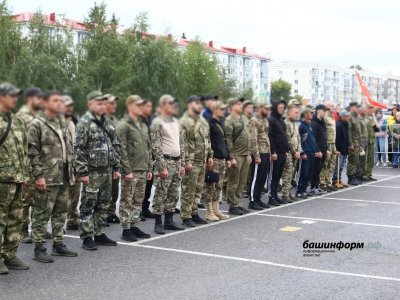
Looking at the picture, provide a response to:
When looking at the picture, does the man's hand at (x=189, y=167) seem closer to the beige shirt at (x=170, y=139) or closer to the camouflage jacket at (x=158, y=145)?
the beige shirt at (x=170, y=139)

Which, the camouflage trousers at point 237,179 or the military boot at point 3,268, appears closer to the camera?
the military boot at point 3,268

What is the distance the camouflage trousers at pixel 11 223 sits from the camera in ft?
19.6

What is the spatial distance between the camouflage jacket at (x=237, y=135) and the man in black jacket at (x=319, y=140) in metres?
3.09

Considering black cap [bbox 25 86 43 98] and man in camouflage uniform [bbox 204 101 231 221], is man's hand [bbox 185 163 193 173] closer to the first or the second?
man in camouflage uniform [bbox 204 101 231 221]

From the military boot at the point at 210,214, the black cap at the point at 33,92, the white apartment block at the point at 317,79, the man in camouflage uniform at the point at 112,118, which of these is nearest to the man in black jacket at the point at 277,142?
the military boot at the point at 210,214

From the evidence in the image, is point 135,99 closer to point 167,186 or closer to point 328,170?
point 167,186

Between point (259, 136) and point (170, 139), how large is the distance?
3060 millimetres

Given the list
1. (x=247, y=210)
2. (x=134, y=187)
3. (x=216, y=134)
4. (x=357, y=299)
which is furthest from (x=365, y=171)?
(x=357, y=299)

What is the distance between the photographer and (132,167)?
7.52 metres

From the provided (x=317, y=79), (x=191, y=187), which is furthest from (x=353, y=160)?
(x=317, y=79)

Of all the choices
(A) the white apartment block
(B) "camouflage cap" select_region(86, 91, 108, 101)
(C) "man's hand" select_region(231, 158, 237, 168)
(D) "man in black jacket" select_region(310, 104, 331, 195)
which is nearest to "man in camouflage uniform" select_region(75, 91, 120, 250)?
(B) "camouflage cap" select_region(86, 91, 108, 101)

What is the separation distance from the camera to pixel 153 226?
28.6ft

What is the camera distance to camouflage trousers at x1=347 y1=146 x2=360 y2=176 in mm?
14300

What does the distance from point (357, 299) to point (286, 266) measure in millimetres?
1285
